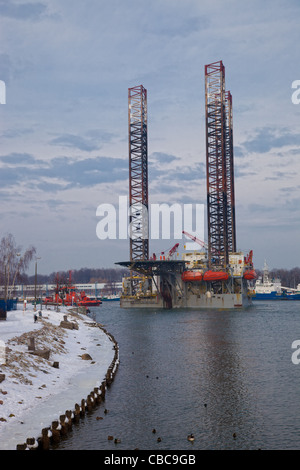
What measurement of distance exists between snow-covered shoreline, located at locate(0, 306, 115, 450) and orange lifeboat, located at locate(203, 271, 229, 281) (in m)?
66.9

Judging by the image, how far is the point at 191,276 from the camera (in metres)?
120

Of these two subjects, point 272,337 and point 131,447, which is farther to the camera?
point 272,337

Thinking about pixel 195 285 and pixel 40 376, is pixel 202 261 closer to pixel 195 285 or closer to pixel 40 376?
pixel 195 285

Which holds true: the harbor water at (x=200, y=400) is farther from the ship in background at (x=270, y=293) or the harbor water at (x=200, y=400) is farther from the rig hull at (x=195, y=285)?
the ship in background at (x=270, y=293)

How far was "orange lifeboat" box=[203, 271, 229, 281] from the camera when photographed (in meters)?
114

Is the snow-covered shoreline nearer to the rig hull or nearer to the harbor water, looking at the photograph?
the harbor water

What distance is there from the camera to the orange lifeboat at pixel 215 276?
114 m

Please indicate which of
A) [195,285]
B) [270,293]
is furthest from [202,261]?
[270,293]

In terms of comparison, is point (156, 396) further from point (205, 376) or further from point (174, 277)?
point (174, 277)

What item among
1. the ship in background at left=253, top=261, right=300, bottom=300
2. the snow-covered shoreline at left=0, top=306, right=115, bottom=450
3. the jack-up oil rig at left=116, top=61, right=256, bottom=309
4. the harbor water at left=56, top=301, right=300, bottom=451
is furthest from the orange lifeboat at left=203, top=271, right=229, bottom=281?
the ship in background at left=253, top=261, right=300, bottom=300

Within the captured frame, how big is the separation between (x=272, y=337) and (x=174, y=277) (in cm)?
6969

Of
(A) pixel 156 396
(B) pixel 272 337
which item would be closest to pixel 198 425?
(A) pixel 156 396
